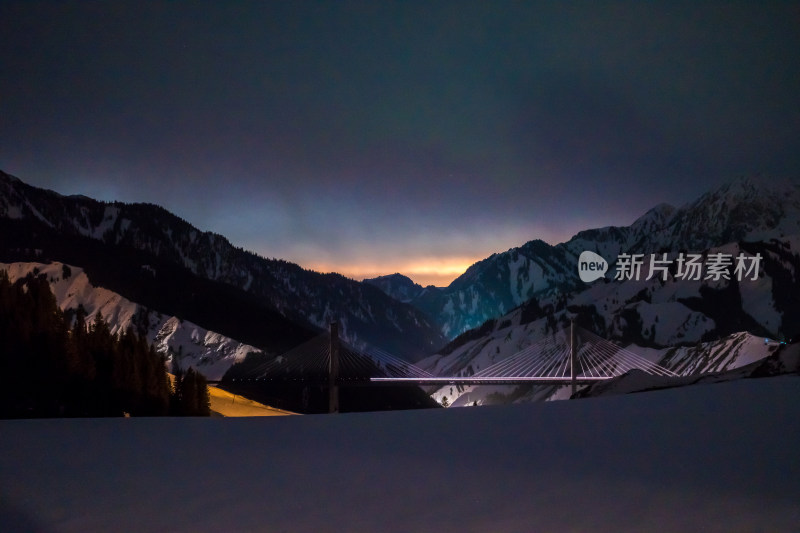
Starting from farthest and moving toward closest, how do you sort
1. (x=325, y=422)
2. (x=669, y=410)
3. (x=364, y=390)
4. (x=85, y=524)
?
(x=364, y=390) → (x=325, y=422) → (x=669, y=410) → (x=85, y=524)

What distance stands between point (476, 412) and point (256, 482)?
535cm

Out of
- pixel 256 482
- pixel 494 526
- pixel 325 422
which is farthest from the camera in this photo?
pixel 325 422

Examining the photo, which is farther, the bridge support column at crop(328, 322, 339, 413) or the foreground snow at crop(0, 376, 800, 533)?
the bridge support column at crop(328, 322, 339, 413)

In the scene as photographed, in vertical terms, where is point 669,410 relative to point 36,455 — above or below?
above

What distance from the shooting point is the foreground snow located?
4879mm

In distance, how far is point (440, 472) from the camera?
6.34m

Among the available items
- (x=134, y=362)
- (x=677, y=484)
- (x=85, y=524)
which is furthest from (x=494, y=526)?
(x=134, y=362)

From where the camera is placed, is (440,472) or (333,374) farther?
(333,374)

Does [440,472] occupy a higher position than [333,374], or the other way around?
[440,472]

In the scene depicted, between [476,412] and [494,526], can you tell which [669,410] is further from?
[494,526]

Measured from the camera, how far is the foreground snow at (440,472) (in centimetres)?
488

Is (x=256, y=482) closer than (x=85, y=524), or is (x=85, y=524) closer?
(x=85, y=524)

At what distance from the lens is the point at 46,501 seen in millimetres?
5730

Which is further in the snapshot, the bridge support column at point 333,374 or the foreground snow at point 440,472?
the bridge support column at point 333,374
